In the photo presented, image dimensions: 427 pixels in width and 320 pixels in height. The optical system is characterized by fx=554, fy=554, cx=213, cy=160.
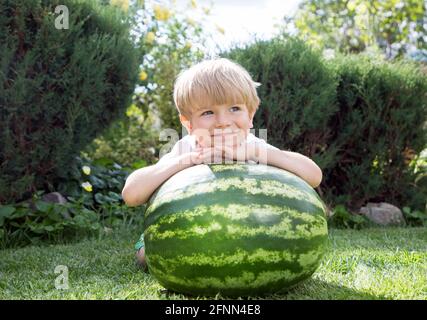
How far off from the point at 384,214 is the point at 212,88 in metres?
3.83

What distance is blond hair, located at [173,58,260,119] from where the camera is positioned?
2635 millimetres

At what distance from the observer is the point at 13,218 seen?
180 inches

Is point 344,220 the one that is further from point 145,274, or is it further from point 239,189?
point 239,189

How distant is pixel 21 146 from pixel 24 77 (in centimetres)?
58

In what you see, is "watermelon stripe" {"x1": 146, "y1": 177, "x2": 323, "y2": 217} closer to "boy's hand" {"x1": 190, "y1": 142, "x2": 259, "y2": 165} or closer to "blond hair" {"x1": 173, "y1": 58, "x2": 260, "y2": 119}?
"boy's hand" {"x1": 190, "y1": 142, "x2": 259, "y2": 165}

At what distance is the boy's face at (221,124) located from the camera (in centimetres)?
265

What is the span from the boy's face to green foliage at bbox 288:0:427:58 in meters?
6.13

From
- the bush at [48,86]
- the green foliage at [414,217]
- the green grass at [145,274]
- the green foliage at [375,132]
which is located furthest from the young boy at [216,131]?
the green foliage at [414,217]

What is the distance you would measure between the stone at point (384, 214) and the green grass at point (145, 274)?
3.89ft

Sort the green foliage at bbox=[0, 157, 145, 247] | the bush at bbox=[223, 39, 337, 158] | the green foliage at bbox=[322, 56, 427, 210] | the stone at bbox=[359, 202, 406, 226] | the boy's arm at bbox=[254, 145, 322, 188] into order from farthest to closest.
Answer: the green foliage at bbox=[322, 56, 427, 210]
the stone at bbox=[359, 202, 406, 226]
the bush at bbox=[223, 39, 337, 158]
the green foliage at bbox=[0, 157, 145, 247]
the boy's arm at bbox=[254, 145, 322, 188]

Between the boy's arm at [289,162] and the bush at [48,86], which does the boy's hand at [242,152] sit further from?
the bush at [48,86]

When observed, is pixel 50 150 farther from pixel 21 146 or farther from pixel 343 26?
pixel 343 26

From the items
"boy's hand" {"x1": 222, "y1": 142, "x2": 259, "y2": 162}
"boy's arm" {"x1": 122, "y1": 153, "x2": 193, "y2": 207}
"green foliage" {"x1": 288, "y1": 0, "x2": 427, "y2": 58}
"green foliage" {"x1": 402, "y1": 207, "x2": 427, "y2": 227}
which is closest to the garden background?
"green foliage" {"x1": 402, "y1": 207, "x2": 427, "y2": 227}

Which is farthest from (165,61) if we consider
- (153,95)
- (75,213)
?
(75,213)
